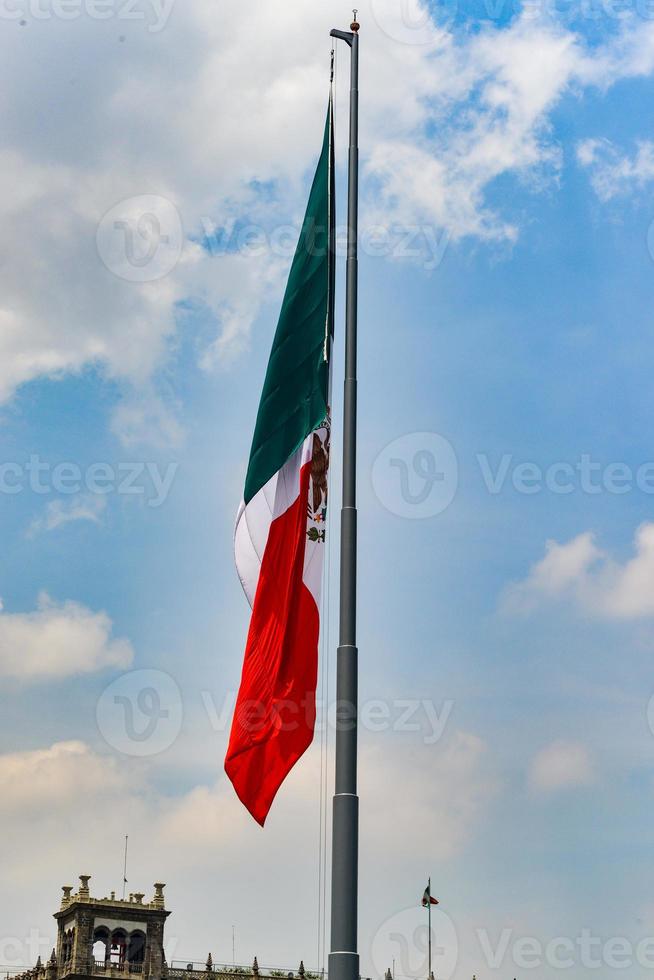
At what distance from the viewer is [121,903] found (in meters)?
93.0

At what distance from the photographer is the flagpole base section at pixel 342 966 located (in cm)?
1488

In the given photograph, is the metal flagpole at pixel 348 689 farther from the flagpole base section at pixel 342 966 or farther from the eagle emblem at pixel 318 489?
the eagle emblem at pixel 318 489

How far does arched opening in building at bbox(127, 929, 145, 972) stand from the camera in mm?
91875

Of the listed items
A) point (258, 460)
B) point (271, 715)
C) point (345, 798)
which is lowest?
point (345, 798)

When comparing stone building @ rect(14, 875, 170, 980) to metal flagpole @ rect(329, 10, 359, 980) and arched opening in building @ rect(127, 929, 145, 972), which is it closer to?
arched opening in building @ rect(127, 929, 145, 972)

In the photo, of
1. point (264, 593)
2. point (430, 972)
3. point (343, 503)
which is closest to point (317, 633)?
point (264, 593)

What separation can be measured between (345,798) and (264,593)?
4068 millimetres

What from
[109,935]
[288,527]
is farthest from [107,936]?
[288,527]

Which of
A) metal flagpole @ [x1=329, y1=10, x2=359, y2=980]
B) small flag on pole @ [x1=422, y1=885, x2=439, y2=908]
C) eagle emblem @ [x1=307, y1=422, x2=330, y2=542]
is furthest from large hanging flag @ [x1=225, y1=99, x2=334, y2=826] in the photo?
small flag on pole @ [x1=422, y1=885, x2=439, y2=908]

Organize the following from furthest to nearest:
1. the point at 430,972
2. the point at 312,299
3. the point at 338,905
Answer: the point at 430,972, the point at 312,299, the point at 338,905

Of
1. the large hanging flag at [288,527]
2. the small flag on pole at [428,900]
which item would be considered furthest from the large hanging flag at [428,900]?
the large hanging flag at [288,527]

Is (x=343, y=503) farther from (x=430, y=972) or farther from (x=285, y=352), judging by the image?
(x=430, y=972)

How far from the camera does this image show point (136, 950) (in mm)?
92562

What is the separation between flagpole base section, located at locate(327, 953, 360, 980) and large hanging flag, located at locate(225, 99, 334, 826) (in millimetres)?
2700
